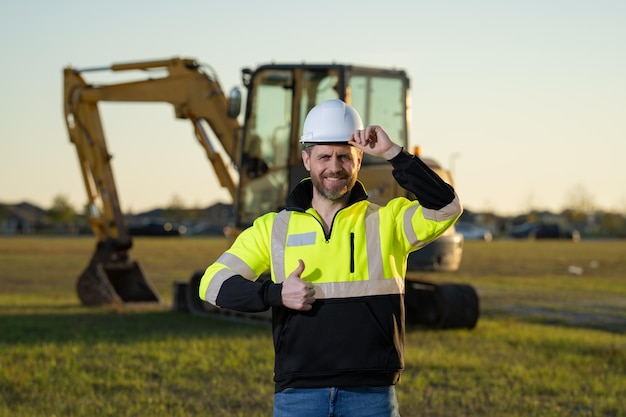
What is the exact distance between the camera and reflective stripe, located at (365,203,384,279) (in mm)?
4141

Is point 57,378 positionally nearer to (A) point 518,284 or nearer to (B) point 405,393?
(B) point 405,393

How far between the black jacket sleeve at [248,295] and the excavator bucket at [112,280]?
14.9m

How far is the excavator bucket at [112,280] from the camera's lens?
18.8 metres

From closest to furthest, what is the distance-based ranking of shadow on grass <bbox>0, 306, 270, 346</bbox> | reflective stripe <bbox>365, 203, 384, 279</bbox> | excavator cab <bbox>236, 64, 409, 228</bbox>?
reflective stripe <bbox>365, 203, 384, 279</bbox> → shadow on grass <bbox>0, 306, 270, 346</bbox> → excavator cab <bbox>236, 64, 409, 228</bbox>

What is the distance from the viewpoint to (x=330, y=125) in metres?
4.22

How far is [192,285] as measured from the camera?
17.9 m

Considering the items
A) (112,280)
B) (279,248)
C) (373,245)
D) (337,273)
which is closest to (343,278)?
(337,273)

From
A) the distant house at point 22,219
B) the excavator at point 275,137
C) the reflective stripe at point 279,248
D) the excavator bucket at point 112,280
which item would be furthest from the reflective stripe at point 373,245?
the distant house at point 22,219

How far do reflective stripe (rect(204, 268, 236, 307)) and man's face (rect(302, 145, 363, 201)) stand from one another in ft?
1.71

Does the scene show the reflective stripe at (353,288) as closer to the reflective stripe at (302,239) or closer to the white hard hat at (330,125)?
the reflective stripe at (302,239)

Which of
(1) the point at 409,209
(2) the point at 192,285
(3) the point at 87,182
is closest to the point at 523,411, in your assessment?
(1) the point at 409,209

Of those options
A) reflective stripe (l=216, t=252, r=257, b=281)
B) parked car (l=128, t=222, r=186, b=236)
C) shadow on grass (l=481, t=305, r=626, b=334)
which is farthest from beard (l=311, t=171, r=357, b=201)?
parked car (l=128, t=222, r=186, b=236)

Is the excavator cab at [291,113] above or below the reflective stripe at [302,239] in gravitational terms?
above

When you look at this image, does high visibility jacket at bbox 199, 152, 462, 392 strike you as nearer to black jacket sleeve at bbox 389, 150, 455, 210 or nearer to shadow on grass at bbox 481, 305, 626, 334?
black jacket sleeve at bbox 389, 150, 455, 210
